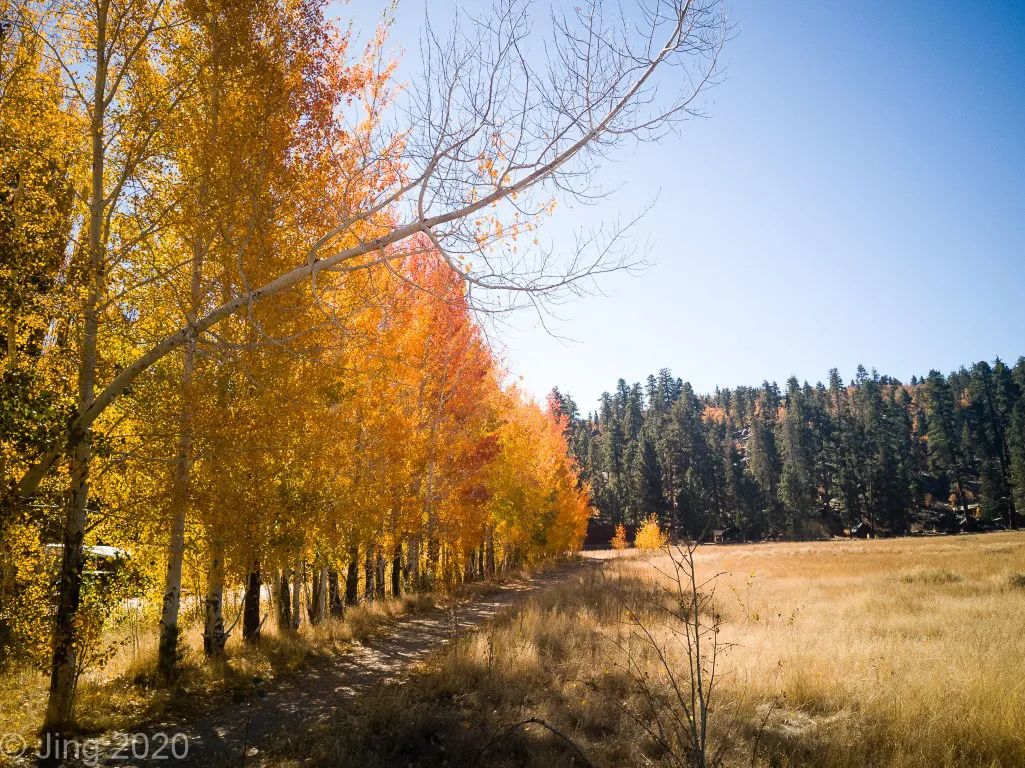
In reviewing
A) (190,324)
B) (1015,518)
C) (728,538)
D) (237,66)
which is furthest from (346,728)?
(1015,518)

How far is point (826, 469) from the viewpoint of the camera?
271 feet

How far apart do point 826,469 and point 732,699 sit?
91.9 metres

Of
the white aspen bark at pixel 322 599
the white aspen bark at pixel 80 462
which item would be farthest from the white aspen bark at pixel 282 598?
the white aspen bark at pixel 80 462

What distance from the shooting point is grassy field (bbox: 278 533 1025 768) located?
4.87m

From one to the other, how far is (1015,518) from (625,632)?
83953 millimetres

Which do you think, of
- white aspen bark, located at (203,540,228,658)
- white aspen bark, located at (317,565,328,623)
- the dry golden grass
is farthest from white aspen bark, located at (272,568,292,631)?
white aspen bark, located at (203,540,228,658)

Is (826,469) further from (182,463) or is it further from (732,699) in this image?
(182,463)

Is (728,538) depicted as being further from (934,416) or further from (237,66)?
(237,66)

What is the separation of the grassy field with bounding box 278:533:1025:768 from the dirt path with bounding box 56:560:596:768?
61 cm

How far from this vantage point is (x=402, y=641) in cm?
1037

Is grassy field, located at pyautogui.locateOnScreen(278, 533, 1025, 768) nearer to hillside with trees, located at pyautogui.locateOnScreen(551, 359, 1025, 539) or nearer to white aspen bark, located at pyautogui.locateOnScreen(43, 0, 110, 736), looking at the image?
white aspen bark, located at pyautogui.locateOnScreen(43, 0, 110, 736)

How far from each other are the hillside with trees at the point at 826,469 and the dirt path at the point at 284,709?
54.5 meters

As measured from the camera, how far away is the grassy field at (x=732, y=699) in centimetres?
487

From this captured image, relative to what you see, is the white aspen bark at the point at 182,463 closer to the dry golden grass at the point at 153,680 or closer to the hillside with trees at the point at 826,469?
the dry golden grass at the point at 153,680
